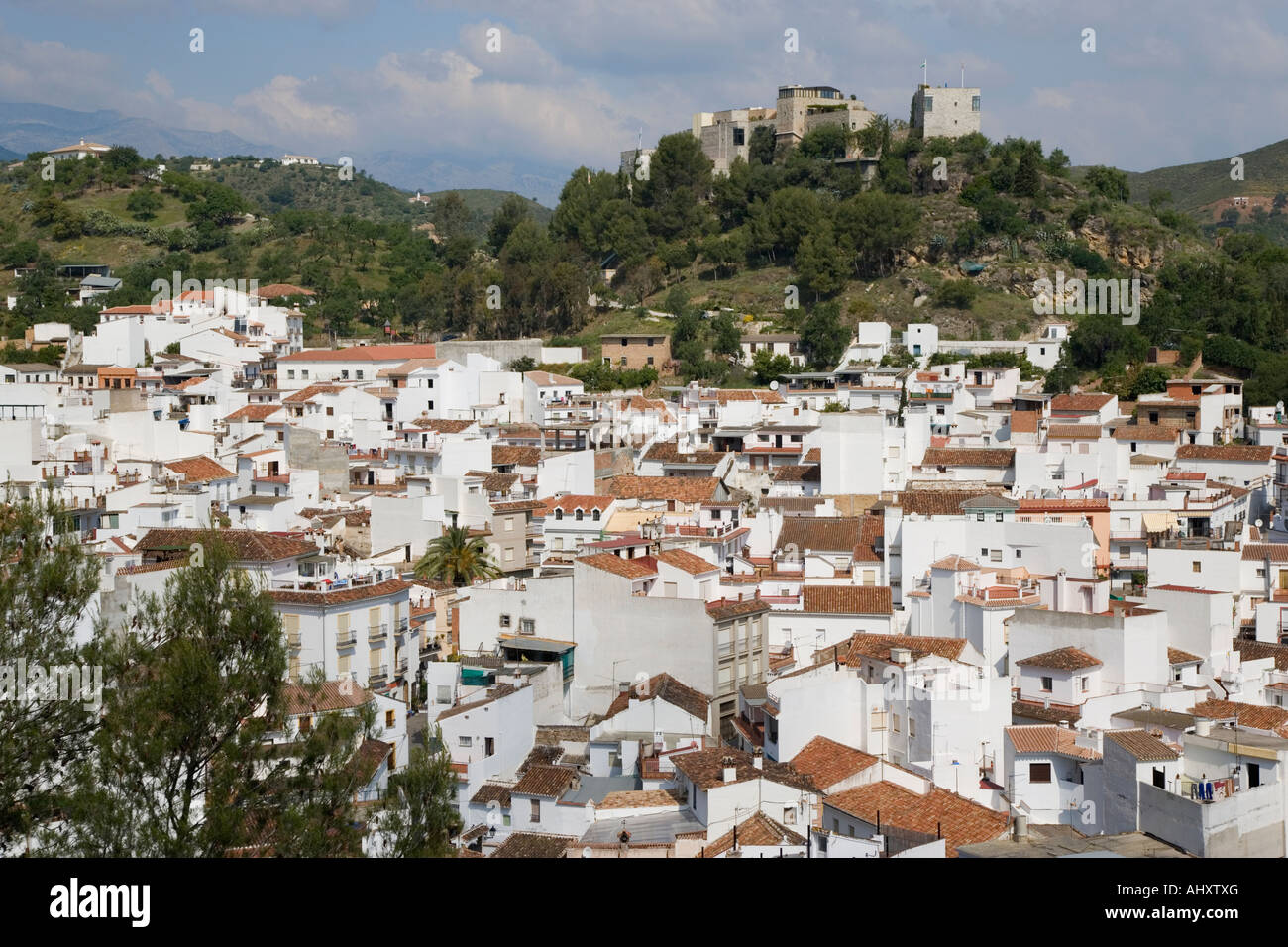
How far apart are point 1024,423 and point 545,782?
50.3ft

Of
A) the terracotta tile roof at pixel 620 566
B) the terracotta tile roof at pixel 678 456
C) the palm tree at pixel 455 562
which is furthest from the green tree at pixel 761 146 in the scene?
the terracotta tile roof at pixel 620 566

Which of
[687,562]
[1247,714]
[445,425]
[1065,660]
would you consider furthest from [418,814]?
[445,425]

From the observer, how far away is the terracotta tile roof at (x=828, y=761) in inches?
446

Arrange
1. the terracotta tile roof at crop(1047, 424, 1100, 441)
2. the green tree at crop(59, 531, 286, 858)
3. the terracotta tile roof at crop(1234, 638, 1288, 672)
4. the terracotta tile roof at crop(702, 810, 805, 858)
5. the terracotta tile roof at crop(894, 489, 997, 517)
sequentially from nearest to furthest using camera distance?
1. the green tree at crop(59, 531, 286, 858)
2. the terracotta tile roof at crop(702, 810, 805, 858)
3. the terracotta tile roof at crop(1234, 638, 1288, 672)
4. the terracotta tile roof at crop(894, 489, 997, 517)
5. the terracotta tile roof at crop(1047, 424, 1100, 441)

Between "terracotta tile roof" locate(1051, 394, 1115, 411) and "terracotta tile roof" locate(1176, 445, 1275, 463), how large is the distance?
77.5 inches

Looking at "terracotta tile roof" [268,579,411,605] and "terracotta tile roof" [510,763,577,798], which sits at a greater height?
"terracotta tile roof" [268,579,411,605]

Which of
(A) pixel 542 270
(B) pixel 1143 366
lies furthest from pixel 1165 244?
(A) pixel 542 270

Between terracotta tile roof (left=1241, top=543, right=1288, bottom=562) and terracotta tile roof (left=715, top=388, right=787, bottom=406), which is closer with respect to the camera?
terracotta tile roof (left=1241, top=543, right=1288, bottom=562)

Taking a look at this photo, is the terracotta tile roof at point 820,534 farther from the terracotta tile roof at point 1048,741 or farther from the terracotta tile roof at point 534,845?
the terracotta tile roof at point 534,845

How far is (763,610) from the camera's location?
611 inches

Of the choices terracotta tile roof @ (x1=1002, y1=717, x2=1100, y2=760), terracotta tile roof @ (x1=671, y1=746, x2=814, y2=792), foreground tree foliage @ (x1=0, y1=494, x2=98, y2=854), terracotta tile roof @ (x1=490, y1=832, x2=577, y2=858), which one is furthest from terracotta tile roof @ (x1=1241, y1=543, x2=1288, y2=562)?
foreground tree foliage @ (x1=0, y1=494, x2=98, y2=854)

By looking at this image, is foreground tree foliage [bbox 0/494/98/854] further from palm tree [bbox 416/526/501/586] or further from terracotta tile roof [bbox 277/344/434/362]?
terracotta tile roof [bbox 277/344/434/362]

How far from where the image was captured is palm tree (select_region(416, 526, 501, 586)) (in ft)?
60.1

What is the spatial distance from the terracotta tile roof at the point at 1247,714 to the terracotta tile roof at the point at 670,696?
13.9ft
